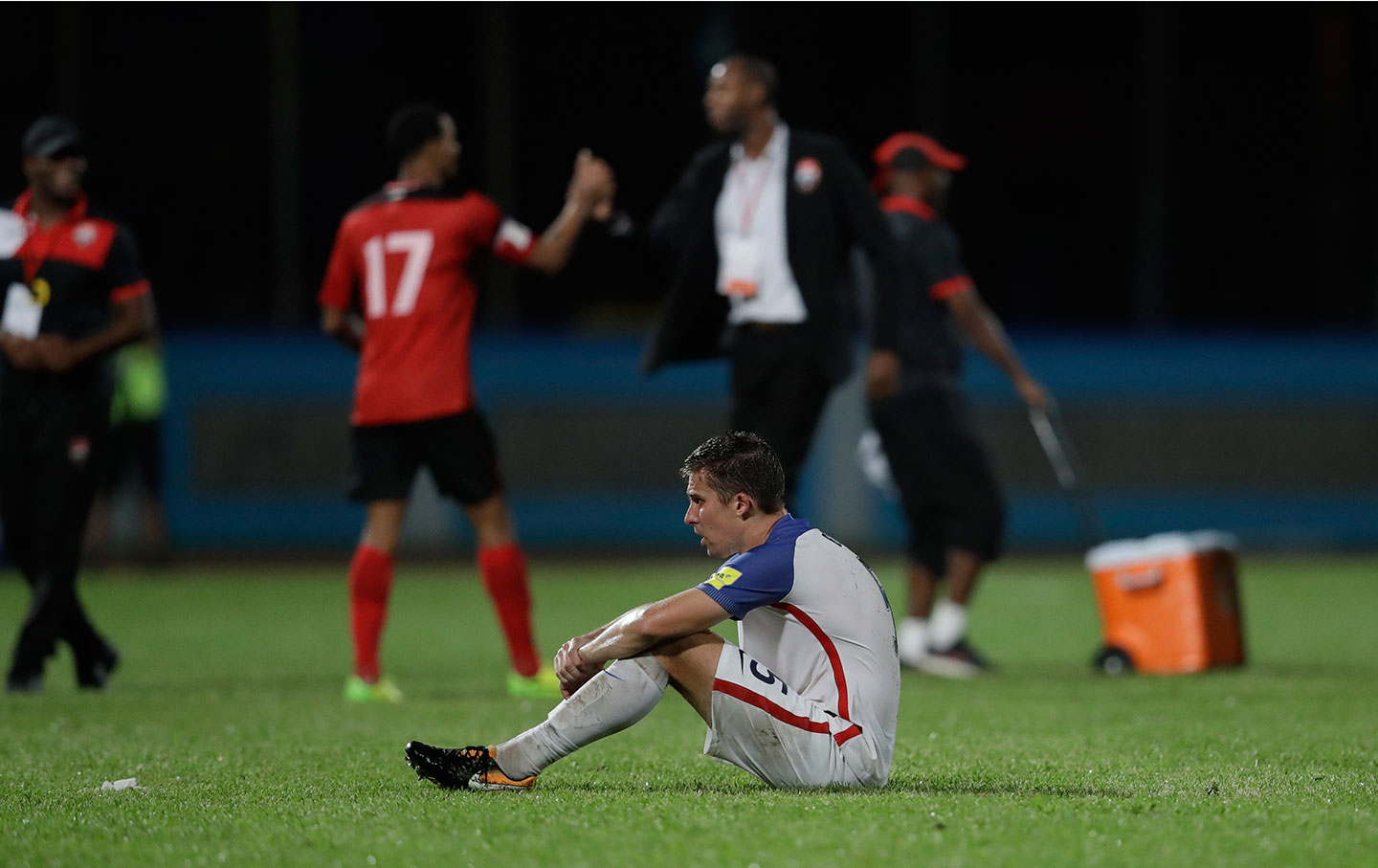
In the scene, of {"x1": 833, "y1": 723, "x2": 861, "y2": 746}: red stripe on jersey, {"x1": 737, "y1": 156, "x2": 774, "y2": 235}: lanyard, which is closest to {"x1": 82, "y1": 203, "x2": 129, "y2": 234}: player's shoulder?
{"x1": 737, "y1": 156, "x2": 774, "y2": 235}: lanyard

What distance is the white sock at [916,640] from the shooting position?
8.67m

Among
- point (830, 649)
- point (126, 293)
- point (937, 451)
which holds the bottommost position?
point (937, 451)

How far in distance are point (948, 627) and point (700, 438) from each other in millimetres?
8542

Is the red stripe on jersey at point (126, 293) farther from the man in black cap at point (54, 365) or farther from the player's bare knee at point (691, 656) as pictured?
the player's bare knee at point (691, 656)

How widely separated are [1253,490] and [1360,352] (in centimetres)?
159

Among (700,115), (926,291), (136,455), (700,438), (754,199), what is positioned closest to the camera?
(754,199)

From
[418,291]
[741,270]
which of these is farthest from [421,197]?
[741,270]

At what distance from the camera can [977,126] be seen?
75.0ft

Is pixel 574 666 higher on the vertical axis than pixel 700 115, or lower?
lower

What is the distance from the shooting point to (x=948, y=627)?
8.70 metres

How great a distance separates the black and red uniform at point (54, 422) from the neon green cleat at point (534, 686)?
1915 mm

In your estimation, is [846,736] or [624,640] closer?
[624,640]

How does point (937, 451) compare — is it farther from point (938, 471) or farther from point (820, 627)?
point (820, 627)

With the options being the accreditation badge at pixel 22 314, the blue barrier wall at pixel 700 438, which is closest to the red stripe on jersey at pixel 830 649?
the accreditation badge at pixel 22 314
